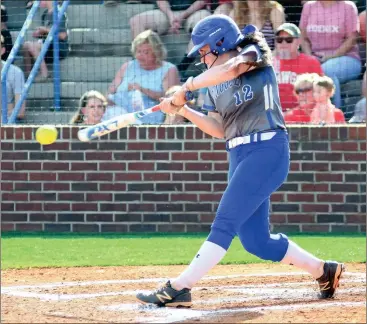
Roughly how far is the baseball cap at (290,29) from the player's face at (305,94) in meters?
0.65

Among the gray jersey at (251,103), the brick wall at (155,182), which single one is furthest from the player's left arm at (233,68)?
the brick wall at (155,182)

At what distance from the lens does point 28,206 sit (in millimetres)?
10039

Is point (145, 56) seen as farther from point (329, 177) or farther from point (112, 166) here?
point (329, 177)

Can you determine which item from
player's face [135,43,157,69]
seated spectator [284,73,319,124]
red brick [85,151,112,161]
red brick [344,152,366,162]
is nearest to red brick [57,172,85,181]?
red brick [85,151,112,161]

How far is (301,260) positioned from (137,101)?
4802mm

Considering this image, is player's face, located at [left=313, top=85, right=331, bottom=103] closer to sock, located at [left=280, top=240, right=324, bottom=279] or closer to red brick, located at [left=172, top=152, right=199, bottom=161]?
red brick, located at [left=172, top=152, right=199, bottom=161]

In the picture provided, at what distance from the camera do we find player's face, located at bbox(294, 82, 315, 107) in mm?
9867

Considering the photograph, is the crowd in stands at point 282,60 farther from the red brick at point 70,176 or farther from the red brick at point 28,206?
the red brick at point 28,206

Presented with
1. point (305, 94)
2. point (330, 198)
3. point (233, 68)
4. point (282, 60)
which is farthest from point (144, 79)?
point (233, 68)

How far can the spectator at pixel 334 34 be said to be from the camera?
10406mm

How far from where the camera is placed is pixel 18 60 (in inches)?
452

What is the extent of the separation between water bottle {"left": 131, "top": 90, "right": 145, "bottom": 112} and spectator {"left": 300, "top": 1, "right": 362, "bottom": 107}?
1995 millimetres

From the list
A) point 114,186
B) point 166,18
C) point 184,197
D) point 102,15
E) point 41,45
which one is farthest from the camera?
point 102,15

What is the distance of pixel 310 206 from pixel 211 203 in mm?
1033
